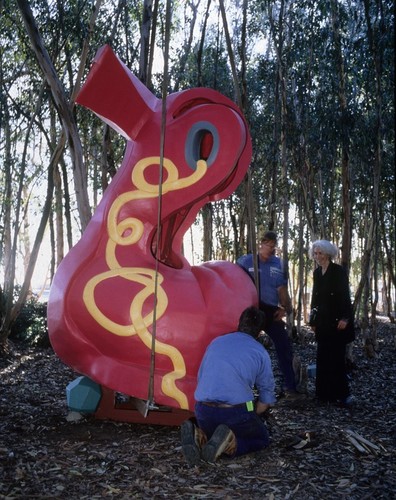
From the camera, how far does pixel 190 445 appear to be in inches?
132

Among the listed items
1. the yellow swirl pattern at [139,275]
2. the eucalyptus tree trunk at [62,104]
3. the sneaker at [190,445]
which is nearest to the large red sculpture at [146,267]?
the yellow swirl pattern at [139,275]

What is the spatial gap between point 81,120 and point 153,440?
7140 millimetres

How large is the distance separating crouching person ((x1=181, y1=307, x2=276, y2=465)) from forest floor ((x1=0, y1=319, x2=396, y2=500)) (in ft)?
0.34

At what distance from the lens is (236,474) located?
328cm

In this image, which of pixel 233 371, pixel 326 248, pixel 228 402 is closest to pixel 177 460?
pixel 228 402

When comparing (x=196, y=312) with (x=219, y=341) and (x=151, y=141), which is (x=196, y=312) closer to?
(x=219, y=341)

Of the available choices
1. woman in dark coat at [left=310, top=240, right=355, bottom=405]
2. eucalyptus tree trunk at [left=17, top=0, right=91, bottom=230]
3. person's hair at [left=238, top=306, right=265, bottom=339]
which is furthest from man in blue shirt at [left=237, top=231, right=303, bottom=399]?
eucalyptus tree trunk at [left=17, top=0, right=91, bottom=230]

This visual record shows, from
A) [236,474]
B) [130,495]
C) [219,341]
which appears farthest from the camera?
[219,341]

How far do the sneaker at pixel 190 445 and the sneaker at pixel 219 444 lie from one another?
0.05 metres

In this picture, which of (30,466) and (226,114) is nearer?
(30,466)

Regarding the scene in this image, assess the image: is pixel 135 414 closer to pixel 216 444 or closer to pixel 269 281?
pixel 216 444

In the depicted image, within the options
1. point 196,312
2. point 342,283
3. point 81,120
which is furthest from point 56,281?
point 81,120

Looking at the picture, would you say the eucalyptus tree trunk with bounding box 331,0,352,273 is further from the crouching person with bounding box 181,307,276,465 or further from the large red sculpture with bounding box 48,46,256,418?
the crouching person with bounding box 181,307,276,465

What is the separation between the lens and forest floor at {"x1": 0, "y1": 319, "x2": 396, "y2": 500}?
3045 millimetres
